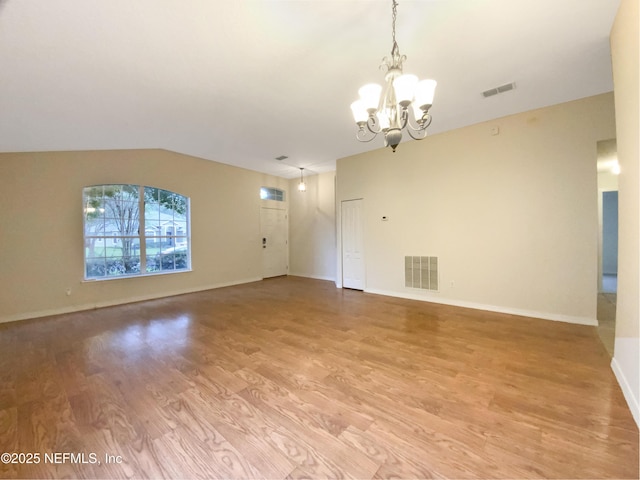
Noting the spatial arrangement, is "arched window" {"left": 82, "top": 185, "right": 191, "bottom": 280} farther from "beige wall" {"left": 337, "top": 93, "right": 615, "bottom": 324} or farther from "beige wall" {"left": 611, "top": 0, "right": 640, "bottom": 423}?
"beige wall" {"left": 611, "top": 0, "right": 640, "bottom": 423}

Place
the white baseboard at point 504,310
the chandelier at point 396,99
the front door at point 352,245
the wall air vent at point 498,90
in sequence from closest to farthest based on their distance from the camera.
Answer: the chandelier at point 396,99
the wall air vent at point 498,90
the white baseboard at point 504,310
the front door at point 352,245

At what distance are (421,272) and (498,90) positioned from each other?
2974mm

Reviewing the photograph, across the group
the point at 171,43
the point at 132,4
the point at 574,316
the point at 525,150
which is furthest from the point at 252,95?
the point at 574,316

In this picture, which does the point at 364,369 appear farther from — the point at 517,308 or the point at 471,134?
the point at 471,134

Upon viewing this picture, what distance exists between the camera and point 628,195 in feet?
6.44

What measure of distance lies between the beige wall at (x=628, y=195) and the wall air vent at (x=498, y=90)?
0.88 meters

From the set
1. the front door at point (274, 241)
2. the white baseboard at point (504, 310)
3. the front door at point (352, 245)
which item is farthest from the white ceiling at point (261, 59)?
the front door at point (274, 241)

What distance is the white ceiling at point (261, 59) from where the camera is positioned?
1.97 m

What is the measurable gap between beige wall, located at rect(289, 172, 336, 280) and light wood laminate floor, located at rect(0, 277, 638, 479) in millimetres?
3681

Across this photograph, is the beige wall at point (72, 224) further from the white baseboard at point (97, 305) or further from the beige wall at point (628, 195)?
the beige wall at point (628, 195)

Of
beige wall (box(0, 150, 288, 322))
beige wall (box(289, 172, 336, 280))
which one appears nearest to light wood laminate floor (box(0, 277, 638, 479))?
beige wall (box(0, 150, 288, 322))

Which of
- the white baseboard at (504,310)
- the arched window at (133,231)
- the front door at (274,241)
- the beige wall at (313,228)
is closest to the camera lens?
the white baseboard at (504,310)

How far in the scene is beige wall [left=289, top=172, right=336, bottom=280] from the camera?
280 inches

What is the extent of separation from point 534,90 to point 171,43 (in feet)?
13.3
